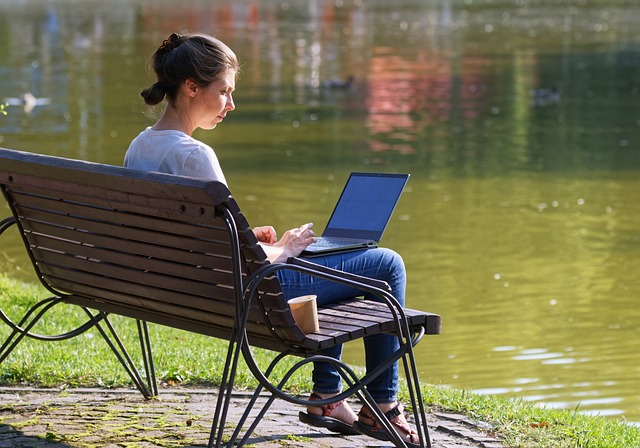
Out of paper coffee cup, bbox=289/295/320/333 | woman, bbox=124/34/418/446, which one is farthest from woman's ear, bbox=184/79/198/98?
paper coffee cup, bbox=289/295/320/333

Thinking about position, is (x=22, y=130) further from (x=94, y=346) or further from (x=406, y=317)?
(x=406, y=317)

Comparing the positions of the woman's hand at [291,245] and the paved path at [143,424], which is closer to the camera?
the woman's hand at [291,245]

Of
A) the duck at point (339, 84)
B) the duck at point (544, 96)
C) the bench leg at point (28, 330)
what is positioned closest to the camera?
the bench leg at point (28, 330)

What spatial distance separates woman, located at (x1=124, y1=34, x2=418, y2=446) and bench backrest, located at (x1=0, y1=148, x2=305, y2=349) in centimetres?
28

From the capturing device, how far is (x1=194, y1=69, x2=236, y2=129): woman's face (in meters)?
4.43

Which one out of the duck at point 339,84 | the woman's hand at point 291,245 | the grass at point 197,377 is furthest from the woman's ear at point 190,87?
the duck at point 339,84

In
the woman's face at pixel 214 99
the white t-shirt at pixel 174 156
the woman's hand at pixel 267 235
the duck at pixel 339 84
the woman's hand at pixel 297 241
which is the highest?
the woman's face at pixel 214 99

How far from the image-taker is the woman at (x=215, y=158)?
14.0ft

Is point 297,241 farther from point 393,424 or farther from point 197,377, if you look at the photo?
point 197,377

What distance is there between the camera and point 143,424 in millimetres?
4770

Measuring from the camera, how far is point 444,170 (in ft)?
46.1

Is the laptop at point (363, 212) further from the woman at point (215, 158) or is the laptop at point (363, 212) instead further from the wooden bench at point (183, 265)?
the wooden bench at point (183, 265)

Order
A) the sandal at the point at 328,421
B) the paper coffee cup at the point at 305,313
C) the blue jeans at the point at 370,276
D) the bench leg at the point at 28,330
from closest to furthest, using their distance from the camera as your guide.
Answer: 1. the paper coffee cup at the point at 305,313
2. the blue jeans at the point at 370,276
3. the sandal at the point at 328,421
4. the bench leg at the point at 28,330

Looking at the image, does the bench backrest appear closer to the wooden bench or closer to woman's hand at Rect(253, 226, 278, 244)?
the wooden bench
